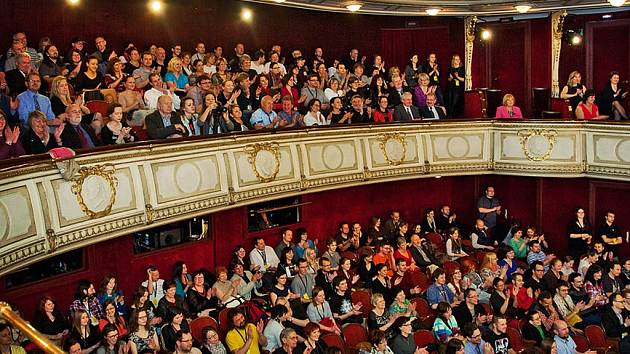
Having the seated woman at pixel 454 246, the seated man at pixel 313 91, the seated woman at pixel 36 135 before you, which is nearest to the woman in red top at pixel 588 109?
the seated woman at pixel 454 246

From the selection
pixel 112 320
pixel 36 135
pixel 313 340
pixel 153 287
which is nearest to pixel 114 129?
pixel 36 135

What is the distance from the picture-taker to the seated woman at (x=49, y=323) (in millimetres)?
7414

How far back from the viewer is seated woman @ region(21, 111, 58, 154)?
7195 millimetres

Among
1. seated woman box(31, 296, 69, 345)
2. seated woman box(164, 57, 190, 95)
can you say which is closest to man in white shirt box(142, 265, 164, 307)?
seated woman box(31, 296, 69, 345)

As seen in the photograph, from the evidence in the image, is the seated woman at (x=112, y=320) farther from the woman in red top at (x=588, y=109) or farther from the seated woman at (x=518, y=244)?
the woman in red top at (x=588, y=109)

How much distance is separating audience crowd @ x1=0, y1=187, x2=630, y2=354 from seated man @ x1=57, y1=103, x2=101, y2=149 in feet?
4.61

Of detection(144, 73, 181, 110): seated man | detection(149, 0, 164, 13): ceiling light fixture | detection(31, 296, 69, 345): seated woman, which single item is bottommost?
detection(31, 296, 69, 345): seated woman

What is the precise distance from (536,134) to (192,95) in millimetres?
6036

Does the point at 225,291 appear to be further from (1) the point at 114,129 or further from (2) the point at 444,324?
(2) the point at 444,324

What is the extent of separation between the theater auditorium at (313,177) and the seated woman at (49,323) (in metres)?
0.02

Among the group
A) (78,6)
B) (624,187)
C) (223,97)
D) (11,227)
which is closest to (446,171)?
(624,187)

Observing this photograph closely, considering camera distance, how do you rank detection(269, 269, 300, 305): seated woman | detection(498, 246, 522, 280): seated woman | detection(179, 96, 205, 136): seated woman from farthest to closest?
1. detection(498, 246, 522, 280): seated woman
2. detection(269, 269, 300, 305): seated woman
3. detection(179, 96, 205, 136): seated woman

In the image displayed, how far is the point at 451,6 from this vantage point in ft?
45.4

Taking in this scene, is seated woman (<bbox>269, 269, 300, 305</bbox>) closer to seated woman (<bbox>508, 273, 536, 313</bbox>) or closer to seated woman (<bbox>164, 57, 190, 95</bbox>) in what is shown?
seated woman (<bbox>164, 57, 190, 95</bbox>)
